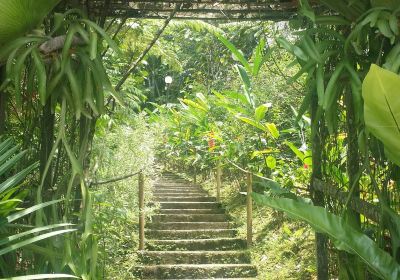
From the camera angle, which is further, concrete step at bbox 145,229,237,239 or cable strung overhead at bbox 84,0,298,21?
concrete step at bbox 145,229,237,239

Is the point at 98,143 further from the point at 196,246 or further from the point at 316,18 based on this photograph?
the point at 316,18

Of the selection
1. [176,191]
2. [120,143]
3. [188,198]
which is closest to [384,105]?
[120,143]

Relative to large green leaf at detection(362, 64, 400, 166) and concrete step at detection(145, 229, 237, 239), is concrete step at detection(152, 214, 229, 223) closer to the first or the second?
concrete step at detection(145, 229, 237, 239)

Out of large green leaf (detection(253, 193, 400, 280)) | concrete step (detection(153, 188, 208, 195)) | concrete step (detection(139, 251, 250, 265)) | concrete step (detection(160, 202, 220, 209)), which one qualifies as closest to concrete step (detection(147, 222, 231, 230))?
concrete step (detection(160, 202, 220, 209))

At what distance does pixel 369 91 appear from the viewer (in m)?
1.36

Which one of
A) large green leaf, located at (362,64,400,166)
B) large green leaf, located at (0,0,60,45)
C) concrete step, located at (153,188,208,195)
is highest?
large green leaf, located at (0,0,60,45)

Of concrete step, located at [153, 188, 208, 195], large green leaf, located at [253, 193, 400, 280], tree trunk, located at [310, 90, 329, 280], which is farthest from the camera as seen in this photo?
concrete step, located at [153, 188, 208, 195]

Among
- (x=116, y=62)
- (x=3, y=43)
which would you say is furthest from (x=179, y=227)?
(x=3, y=43)

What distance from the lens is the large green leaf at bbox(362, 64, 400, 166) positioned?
1312 mm

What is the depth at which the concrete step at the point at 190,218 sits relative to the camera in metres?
6.33

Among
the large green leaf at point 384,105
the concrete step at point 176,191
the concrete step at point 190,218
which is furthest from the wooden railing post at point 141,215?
the large green leaf at point 384,105

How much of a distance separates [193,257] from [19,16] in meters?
3.97

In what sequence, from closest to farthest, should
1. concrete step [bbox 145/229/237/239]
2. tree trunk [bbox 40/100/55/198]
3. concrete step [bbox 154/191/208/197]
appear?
1. tree trunk [bbox 40/100/55/198]
2. concrete step [bbox 145/229/237/239]
3. concrete step [bbox 154/191/208/197]

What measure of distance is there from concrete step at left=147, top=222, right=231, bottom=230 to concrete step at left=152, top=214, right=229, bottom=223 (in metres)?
0.15
